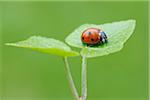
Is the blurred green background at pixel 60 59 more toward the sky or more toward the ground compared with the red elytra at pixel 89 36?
more toward the ground

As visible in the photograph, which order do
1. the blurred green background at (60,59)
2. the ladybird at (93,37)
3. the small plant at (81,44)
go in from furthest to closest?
1. the blurred green background at (60,59)
2. the ladybird at (93,37)
3. the small plant at (81,44)

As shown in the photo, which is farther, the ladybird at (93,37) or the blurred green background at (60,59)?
the blurred green background at (60,59)

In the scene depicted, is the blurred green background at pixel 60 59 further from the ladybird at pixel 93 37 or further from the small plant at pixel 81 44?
the small plant at pixel 81 44

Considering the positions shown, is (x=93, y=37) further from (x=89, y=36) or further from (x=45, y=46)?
(x=45, y=46)

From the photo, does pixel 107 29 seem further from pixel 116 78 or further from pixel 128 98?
pixel 116 78

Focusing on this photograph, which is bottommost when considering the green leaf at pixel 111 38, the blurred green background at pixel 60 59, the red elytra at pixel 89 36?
the blurred green background at pixel 60 59

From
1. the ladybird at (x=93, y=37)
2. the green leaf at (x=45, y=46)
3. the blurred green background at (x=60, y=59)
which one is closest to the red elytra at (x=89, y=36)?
the ladybird at (x=93, y=37)

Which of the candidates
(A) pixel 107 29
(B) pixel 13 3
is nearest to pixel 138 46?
(B) pixel 13 3

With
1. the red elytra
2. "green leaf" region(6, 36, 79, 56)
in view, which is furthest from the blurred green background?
"green leaf" region(6, 36, 79, 56)
